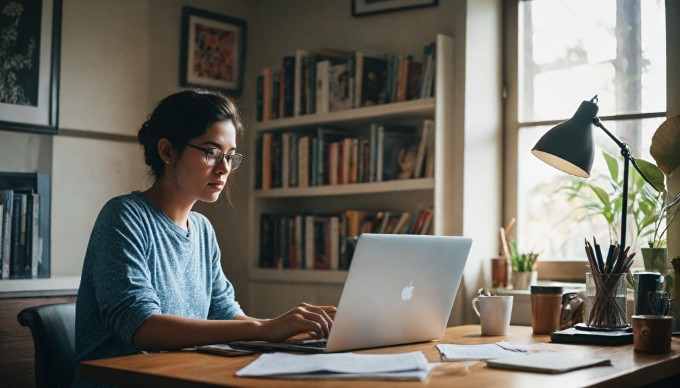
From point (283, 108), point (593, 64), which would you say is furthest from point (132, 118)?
point (593, 64)

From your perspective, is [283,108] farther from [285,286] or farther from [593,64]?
[593,64]

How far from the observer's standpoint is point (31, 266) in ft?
10.4

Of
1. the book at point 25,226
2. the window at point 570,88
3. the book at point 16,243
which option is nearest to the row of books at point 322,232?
the window at point 570,88

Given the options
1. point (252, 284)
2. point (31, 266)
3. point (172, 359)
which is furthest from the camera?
point (252, 284)

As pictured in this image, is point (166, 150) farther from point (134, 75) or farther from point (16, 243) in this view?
point (134, 75)

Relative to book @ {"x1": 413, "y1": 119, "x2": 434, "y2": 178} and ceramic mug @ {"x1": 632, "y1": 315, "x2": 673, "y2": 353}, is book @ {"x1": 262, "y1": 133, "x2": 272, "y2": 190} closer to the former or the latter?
book @ {"x1": 413, "y1": 119, "x2": 434, "y2": 178}

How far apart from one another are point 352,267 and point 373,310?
0.17m

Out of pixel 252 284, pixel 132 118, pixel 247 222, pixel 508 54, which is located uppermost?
pixel 508 54

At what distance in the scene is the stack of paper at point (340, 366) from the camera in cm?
144

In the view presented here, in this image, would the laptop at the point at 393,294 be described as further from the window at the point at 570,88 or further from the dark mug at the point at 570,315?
the window at the point at 570,88

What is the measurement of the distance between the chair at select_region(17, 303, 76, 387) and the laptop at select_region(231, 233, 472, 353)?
1.57 feet

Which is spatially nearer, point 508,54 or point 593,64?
point 593,64

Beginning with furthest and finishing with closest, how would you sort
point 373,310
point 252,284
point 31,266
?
point 252,284, point 31,266, point 373,310

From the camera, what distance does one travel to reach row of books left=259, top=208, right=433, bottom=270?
3461mm
